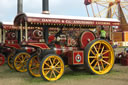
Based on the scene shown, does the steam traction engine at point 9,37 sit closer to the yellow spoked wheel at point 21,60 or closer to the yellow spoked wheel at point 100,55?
the yellow spoked wheel at point 21,60

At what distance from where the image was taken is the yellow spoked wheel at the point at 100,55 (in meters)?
5.56

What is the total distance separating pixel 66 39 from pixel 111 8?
2868 centimetres

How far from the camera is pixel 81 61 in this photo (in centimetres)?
549

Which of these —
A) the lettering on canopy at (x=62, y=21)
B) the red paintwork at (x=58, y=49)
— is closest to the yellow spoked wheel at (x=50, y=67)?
the red paintwork at (x=58, y=49)

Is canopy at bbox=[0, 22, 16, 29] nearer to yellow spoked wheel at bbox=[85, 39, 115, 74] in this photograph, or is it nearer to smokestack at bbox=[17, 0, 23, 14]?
yellow spoked wheel at bbox=[85, 39, 115, 74]

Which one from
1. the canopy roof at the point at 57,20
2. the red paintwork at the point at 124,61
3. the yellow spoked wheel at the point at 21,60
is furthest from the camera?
the red paintwork at the point at 124,61

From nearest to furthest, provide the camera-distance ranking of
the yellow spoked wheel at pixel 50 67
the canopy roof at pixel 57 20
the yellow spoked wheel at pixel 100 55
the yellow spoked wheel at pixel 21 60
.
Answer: the yellow spoked wheel at pixel 50 67 < the canopy roof at pixel 57 20 < the yellow spoked wheel at pixel 100 55 < the yellow spoked wheel at pixel 21 60

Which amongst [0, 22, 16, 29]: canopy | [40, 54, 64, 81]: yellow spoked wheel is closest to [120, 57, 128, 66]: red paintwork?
[40, 54, 64, 81]: yellow spoked wheel

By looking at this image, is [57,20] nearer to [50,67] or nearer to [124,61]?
[50,67]

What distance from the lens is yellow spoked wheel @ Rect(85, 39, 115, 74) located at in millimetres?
5557

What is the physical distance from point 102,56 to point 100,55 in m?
0.11

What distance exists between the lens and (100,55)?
5.80 meters

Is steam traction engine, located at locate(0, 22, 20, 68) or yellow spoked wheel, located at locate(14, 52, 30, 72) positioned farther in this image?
steam traction engine, located at locate(0, 22, 20, 68)

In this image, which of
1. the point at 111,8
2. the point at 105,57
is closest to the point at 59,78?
the point at 105,57
